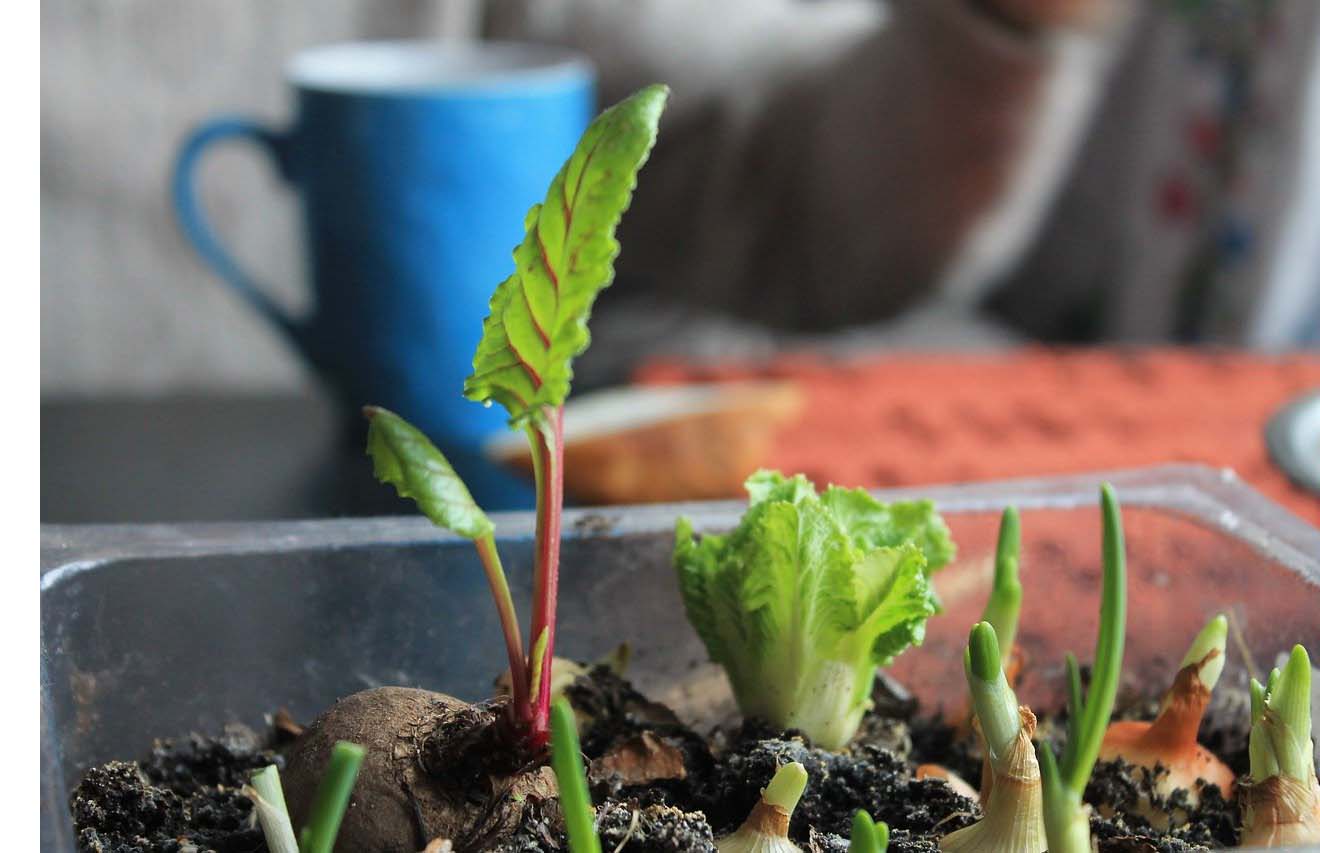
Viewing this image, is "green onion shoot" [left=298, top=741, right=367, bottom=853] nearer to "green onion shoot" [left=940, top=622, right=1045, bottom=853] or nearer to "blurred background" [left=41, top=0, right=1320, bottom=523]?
"green onion shoot" [left=940, top=622, right=1045, bottom=853]

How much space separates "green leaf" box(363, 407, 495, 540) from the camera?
0.84 feet

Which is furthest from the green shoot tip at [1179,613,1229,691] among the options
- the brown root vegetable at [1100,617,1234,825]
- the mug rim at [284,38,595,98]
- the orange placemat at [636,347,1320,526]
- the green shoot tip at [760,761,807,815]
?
the mug rim at [284,38,595,98]

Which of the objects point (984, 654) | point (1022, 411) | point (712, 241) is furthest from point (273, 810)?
point (712, 241)

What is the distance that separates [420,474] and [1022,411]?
2.03 ft

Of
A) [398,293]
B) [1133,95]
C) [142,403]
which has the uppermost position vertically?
[1133,95]

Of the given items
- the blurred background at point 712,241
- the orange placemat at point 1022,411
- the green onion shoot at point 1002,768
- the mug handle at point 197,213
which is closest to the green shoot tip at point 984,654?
the green onion shoot at point 1002,768

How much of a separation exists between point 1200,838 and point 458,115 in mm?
520

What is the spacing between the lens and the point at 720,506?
0.38 m

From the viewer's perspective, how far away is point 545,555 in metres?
0.27

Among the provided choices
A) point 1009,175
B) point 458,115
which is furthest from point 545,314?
point 1009,175

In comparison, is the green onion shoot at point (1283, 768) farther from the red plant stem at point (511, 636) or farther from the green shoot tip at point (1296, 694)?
the red plant stem at point (511, 636)

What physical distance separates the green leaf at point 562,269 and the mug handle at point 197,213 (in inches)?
20.7
